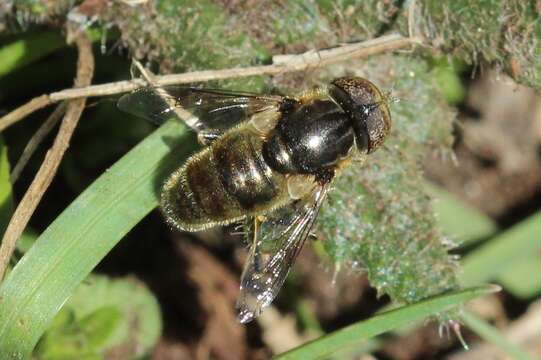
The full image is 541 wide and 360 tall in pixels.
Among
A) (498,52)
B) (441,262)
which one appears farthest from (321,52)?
(441,262)

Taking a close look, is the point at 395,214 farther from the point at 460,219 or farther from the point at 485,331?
the point at 460,219

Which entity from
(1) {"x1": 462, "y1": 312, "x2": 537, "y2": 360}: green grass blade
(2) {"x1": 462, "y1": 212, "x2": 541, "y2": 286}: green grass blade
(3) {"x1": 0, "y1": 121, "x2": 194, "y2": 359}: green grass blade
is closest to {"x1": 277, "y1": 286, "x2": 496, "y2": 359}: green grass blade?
(1) {"x1": 462, "y1": 312, "x2": 537, "y2": 360}: green grass blade

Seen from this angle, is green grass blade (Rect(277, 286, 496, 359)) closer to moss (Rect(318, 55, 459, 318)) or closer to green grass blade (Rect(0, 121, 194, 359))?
moss (Rect(318, 55, 459, 318))

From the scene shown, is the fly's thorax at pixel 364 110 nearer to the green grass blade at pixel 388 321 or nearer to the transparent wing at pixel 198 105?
the transparent wing at pixel 198 105

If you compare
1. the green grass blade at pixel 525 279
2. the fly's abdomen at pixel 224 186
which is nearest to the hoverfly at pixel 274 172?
the fly's abdomen at pixel 224 186

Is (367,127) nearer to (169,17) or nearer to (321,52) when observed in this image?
(321,52)

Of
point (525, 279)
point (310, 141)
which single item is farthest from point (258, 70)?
point (525, 279)
